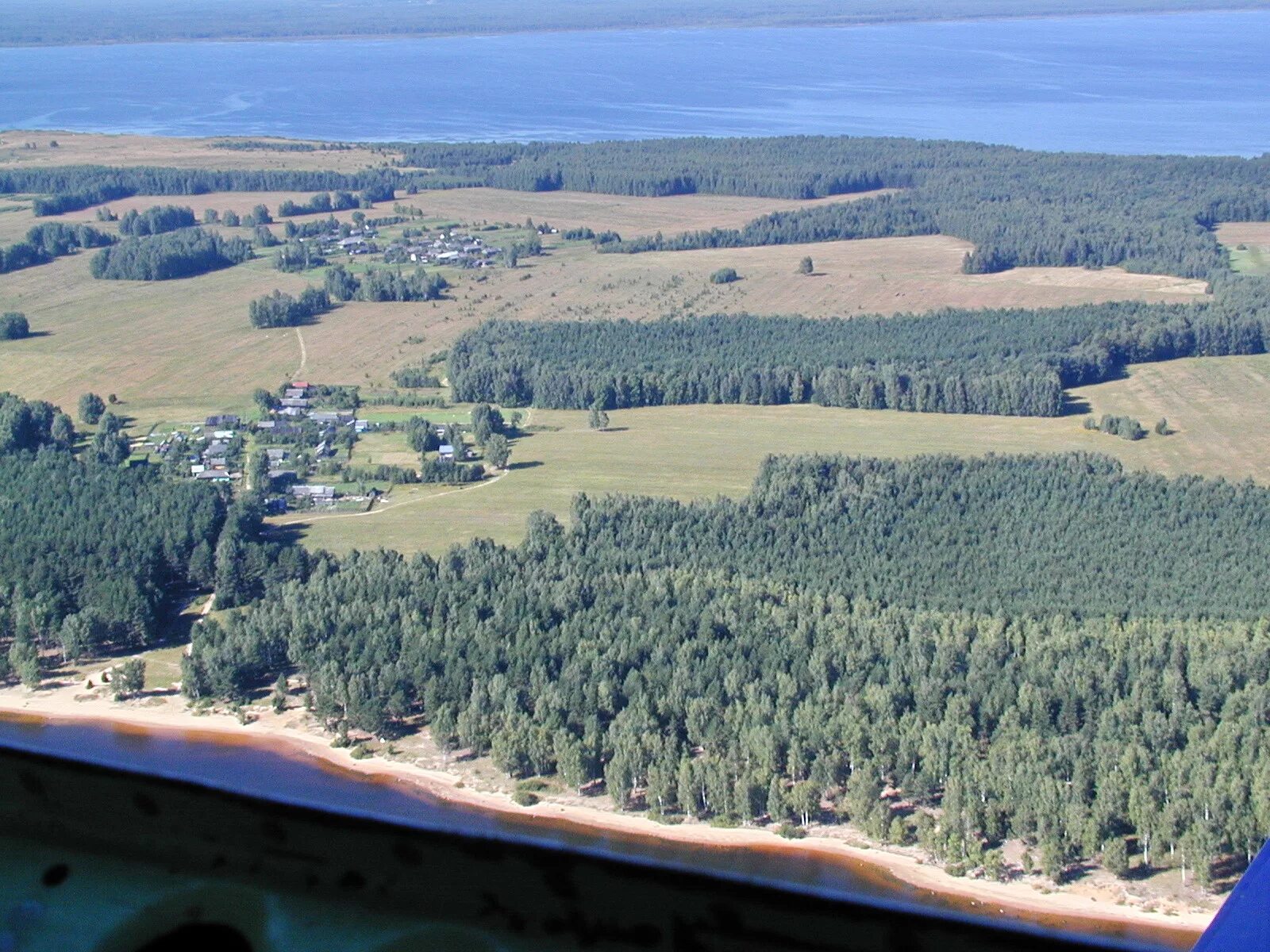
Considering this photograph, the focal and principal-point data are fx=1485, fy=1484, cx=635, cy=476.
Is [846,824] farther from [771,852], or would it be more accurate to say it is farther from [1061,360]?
[1061,360]

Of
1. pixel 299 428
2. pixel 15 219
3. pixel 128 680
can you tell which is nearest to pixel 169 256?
pixel 15 219

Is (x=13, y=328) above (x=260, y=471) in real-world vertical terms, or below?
above

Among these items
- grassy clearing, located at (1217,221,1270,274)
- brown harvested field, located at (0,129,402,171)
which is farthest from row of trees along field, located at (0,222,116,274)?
grassy clearing, located at (1217,221,1270,274)

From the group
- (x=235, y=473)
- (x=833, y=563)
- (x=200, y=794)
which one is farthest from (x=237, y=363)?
(x=200, y=794)

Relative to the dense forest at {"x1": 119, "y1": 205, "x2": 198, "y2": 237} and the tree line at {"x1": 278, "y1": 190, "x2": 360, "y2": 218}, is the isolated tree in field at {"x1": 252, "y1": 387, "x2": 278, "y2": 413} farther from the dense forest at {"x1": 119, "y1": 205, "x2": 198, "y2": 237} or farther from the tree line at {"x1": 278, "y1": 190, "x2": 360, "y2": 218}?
the tree line at {"x1": 278, "y1": 190, "x2": 360, "y2": 218}

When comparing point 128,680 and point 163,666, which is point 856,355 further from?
point 128,680

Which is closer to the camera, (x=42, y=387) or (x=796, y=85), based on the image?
(x=42, y=387)
